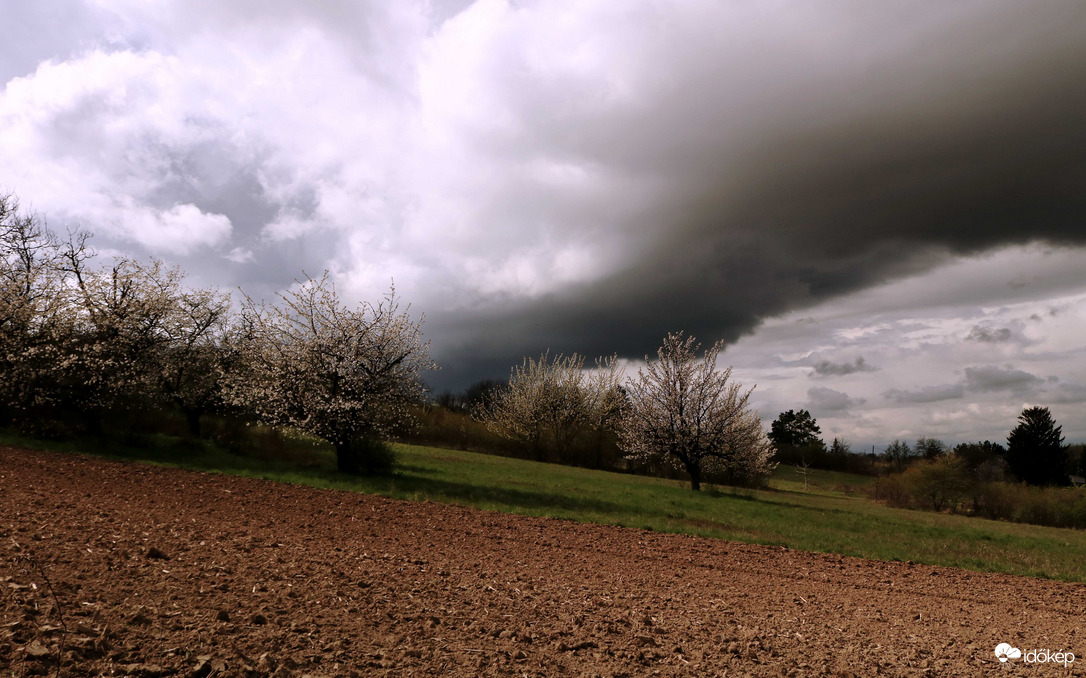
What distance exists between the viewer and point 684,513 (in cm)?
2194

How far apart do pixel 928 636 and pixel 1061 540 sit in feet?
82.9

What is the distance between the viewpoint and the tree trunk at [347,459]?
79.2 ft

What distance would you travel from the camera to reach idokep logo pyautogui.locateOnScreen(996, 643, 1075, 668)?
23.7 ft

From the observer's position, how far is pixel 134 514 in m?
11.2

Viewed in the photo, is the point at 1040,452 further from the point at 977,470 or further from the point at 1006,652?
the point at 1006,652

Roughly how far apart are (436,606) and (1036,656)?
7690mm

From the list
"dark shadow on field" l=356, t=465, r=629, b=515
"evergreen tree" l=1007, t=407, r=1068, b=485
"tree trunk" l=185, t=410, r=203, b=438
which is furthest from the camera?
"evergreen tree" l=1007, t=407, r=1068, b=485

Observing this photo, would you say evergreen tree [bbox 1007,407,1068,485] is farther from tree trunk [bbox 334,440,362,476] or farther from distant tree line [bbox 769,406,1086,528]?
tree trunk [bbox 334,440,362,476]

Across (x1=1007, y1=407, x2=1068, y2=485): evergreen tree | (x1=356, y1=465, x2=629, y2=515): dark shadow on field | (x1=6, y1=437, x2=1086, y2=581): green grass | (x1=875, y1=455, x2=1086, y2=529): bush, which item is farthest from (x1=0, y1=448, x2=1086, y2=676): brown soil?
(x1=1007, y1=407, x2=1068, y2=485): evergreen tree

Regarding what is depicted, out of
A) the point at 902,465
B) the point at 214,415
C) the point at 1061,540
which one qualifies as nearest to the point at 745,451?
the point at 1061,540

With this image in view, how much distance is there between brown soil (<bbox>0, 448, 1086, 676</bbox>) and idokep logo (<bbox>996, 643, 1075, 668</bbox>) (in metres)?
0.20

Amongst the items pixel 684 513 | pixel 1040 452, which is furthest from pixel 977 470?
pixel 684 513

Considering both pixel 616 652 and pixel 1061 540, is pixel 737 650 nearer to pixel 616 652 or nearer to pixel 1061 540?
pixel 616 652

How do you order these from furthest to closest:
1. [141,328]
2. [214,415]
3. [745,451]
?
[745,451], [214,415], [141,328]
